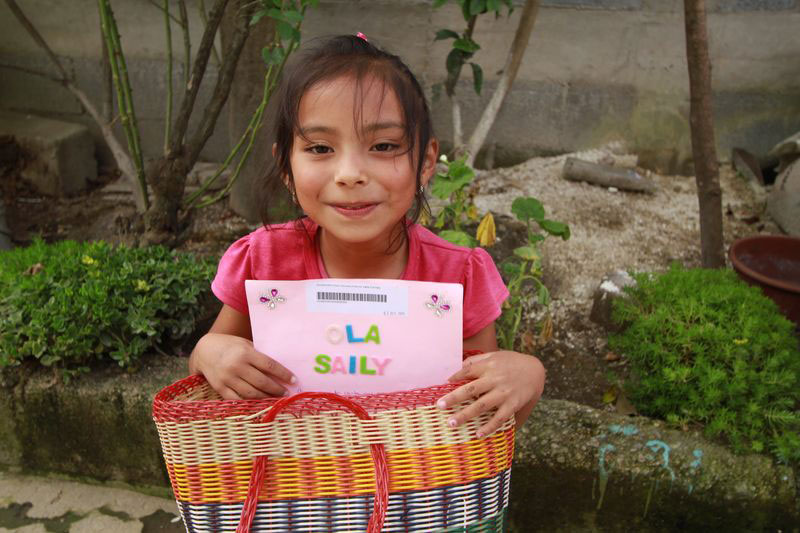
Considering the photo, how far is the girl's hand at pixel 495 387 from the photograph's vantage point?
1.10 m

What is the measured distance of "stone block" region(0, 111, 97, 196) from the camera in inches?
144

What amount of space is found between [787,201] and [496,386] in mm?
2757

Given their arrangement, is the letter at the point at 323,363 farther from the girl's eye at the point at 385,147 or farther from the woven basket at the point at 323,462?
the girl's eye at the point at 385,147

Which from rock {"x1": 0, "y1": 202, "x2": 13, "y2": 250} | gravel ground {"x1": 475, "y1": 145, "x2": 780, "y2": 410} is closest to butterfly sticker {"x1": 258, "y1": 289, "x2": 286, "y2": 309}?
gravel ground {"x1": 475, "y1": 145, "x2": 780, "y2": 410}

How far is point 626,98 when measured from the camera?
370 centimetres

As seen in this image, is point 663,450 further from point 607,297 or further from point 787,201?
point 787,201

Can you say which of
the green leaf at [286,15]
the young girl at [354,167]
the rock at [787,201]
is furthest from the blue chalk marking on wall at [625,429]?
the rock at [787,201]

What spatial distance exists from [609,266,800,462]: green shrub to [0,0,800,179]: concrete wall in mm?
1815

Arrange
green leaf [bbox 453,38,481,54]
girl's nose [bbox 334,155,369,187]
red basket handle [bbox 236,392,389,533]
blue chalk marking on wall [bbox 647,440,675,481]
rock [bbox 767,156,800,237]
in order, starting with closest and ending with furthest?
red basket handle [bbox 236,392,389,533] < girl's nose [bbox 334,155,369,187] < blue chalk marking on wall [bbox 647,440,675,481] < green leaf [bbox 453,38,481,54] < rock [bbox 767,156,800,237]

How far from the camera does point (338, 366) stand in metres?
1.23

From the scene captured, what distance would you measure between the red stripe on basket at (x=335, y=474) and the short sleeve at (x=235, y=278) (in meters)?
0.41

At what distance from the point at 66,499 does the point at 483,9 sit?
6.76ft

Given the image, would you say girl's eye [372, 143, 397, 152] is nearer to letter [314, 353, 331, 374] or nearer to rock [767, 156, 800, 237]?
Result: letter [314, 353, 331, 374]

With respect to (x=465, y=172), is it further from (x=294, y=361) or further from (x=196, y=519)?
(x=196, y=519)
